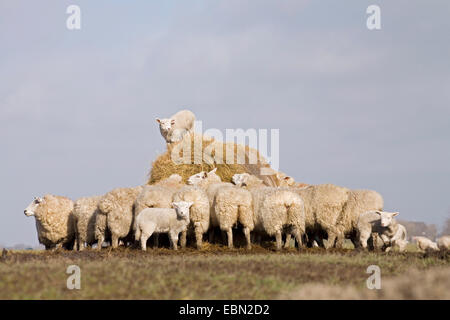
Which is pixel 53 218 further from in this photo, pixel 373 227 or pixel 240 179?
pixel 373 227

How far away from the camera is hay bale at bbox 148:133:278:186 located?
24.2 meters

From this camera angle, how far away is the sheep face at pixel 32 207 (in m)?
20.6

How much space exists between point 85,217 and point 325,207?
309 inches

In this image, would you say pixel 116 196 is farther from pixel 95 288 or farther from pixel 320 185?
pixel 95 288

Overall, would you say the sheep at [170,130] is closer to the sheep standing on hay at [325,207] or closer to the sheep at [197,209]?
the sheep at [197,209]

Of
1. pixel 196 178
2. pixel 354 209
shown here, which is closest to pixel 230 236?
pixel 196 178

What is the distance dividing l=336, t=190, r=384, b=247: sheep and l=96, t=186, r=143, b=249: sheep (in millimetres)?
6818

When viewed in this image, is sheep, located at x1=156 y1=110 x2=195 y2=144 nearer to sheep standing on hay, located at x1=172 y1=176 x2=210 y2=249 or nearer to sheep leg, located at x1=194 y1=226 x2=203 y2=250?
sheep standing on hay, located at x1=172 y1=176 x2=210 y2=249

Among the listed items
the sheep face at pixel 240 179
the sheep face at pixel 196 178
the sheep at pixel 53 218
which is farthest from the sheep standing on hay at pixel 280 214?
the sheep at pixel 53 218

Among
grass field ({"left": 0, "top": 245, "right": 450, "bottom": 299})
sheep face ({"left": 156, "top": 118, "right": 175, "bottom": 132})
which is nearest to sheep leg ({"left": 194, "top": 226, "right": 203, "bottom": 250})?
grass field ({"left": 0, "top": 245, "right": 450, "bottom": 299})

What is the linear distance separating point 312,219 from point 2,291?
11696 mm

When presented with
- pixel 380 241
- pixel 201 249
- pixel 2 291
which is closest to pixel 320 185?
pixel 380 241

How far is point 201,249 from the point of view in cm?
1847

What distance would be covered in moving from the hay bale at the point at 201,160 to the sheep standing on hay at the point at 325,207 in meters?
5.00
